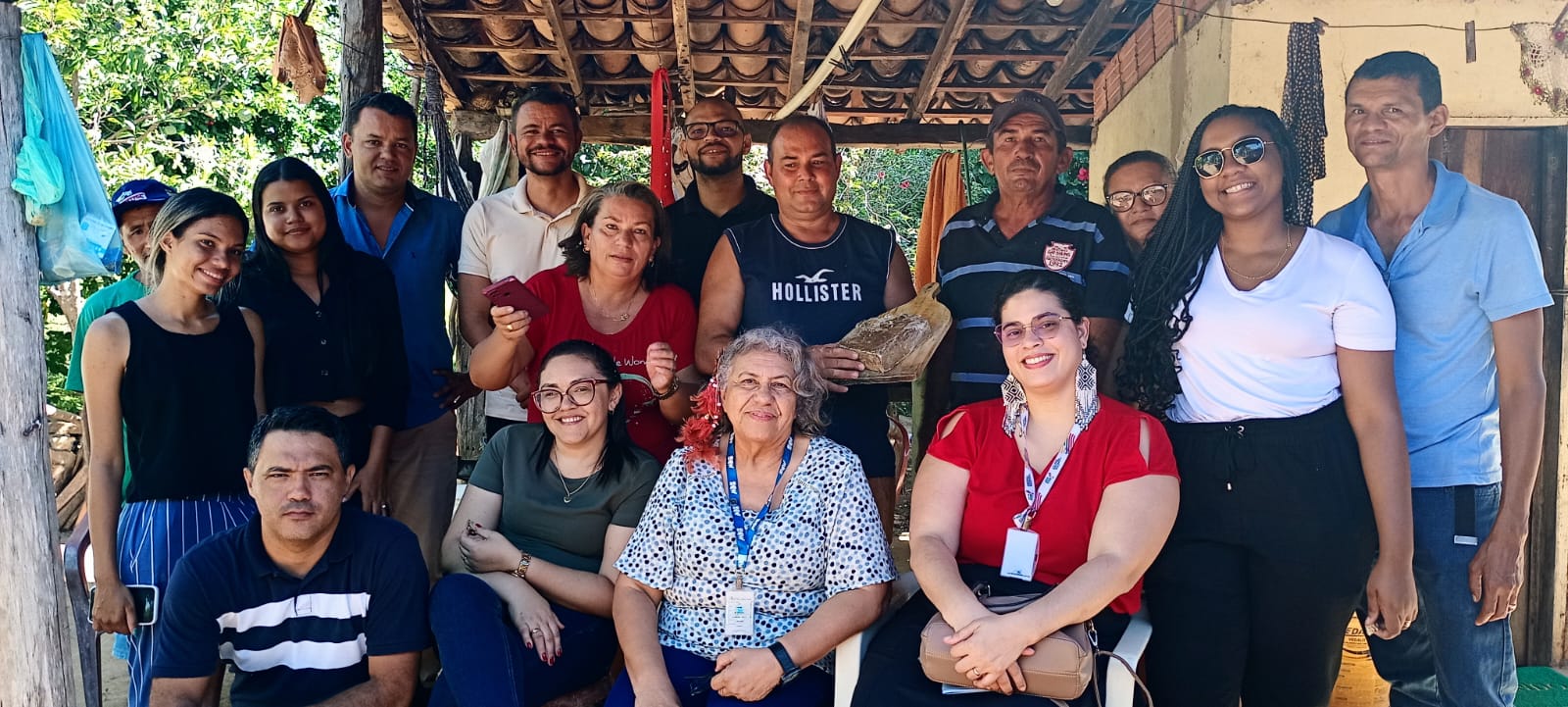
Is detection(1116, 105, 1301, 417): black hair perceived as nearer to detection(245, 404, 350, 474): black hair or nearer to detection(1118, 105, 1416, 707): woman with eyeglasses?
detection(1118, 105, 1416, 707): woman with eyeglasses

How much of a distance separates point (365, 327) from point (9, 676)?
1222mm

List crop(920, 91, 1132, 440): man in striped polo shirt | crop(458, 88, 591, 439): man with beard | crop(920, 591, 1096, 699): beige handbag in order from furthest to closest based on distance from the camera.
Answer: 1. crop(458, 88, 591, 439): man with beard
2. crop(920, 91, 1132, 440): man in striped polo shirt
3. crop(920, 591, 1096, 699): beige handbag

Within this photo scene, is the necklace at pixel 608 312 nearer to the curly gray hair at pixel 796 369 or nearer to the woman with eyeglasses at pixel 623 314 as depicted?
the woman with eyeglasses at pixel 623 314

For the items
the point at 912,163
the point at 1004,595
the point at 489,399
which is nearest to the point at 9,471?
the point at 489,399

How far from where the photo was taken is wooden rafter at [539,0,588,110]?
5121mm

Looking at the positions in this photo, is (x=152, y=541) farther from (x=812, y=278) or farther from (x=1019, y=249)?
(x=1019, y=249)

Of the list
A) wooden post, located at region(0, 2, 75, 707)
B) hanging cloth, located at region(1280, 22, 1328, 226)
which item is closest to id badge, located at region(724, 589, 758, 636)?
wooden post, located at region(0, 2, 75, 707)

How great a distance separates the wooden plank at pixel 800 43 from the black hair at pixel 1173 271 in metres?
2.72

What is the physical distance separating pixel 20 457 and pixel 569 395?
4.21 ft

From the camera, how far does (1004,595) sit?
2305 mm

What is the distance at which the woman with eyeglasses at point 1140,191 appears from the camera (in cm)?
367

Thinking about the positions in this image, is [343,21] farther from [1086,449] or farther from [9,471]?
[1086,449]

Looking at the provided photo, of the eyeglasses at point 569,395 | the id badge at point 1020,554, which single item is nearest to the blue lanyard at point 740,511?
the eyeglasses at point 569,395

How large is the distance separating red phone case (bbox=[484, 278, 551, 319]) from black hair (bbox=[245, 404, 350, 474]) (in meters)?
0.54
